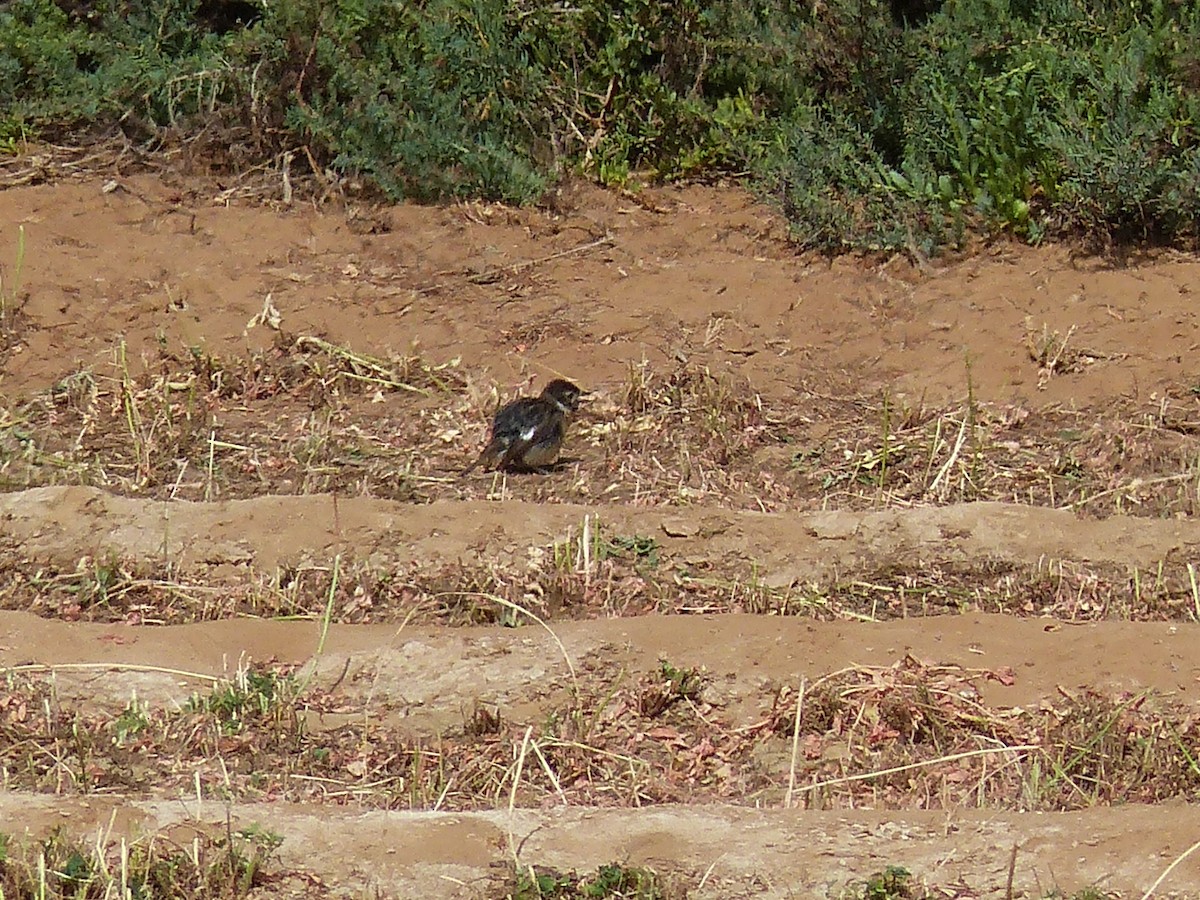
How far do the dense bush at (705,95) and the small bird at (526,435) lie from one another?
2.35 metres

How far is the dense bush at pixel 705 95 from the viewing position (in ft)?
29.2

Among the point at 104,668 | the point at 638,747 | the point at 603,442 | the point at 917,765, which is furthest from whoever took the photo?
the point at 603,442

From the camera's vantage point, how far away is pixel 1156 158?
28.6 ft

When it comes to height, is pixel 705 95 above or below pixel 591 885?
above

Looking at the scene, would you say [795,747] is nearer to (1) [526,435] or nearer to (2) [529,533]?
(2) [529,533]

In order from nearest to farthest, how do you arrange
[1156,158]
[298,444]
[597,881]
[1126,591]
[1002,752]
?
[597,881] → [1002,752] → [1126,591] → [298,444] → [1156,158]

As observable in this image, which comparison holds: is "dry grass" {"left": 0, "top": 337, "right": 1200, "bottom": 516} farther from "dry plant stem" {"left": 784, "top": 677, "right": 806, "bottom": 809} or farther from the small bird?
"dry plant stem" {"left": 784, "top": 677, "right": 806, "bottom": 809}

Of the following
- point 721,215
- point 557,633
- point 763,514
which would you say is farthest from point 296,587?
point 721,215

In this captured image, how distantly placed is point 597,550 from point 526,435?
912 mm

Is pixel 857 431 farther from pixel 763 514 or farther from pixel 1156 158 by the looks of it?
pixel 1156 158

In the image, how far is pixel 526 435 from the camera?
24.1 ft

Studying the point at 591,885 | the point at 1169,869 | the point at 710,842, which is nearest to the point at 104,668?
the point at 591,885

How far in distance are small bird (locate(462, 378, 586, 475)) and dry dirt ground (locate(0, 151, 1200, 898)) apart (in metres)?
0.13

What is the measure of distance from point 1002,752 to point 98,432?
441 centimetres
